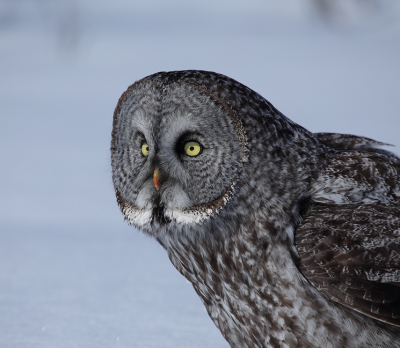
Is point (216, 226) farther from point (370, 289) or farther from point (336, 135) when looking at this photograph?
point (336, 135)

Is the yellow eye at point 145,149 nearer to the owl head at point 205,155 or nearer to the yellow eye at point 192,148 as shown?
the owl head at point 205,155

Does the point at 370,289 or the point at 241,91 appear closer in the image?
the point at 370,289

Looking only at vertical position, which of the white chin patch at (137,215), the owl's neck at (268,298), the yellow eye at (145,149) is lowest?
the owl's neck at (268,298)

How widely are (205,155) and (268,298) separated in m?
0.43

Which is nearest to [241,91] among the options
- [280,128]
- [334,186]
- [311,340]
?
[280,128]

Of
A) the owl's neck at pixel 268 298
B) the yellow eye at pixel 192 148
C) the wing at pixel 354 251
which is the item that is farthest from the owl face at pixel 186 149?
the wing at pixel 354 251

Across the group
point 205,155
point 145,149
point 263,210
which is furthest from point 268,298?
point 145,149

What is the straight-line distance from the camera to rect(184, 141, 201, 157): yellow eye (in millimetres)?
1607

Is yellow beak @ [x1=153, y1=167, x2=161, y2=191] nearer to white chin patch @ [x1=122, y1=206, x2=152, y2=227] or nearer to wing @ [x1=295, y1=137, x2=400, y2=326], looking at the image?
white chin patch @ [x1=122, y1=206, x2=152, y2=227]

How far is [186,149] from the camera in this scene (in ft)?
5.30

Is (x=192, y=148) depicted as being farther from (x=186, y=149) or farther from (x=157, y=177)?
(x=157, y=177)

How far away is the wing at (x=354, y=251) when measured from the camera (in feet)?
4.93

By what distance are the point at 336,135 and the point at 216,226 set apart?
691mm

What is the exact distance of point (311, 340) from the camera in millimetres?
1595
